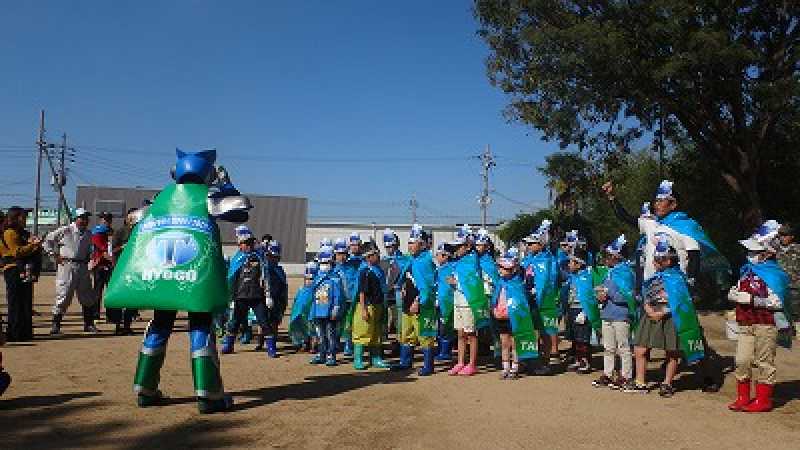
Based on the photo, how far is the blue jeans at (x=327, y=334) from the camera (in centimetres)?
935

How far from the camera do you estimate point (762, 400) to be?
681 cm

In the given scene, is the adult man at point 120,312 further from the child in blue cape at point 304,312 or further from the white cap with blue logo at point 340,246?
the white cap with blue logo at point 340,246

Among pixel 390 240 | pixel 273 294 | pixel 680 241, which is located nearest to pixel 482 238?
pixel 390 240

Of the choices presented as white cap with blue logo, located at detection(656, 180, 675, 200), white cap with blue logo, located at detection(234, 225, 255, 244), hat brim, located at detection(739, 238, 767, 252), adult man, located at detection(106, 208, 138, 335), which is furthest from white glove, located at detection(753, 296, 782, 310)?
adult man, located at detection(106, 208, 138, 335)

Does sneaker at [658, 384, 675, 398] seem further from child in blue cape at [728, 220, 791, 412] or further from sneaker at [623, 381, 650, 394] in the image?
child in blue cape at [728, 220, 791, 412]

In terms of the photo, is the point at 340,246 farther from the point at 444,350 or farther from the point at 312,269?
the point at 444,350

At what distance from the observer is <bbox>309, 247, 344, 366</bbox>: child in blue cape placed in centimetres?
922

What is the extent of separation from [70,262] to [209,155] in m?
6.40

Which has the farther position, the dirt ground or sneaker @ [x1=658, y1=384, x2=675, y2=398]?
sneaker @ [x1=658, y1=384, x2=675, y2=398]

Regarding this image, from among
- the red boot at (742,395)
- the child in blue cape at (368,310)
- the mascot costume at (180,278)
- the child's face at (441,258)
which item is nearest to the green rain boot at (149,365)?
the mascot costume at (180,278)

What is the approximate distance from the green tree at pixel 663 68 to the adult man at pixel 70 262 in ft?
38.9

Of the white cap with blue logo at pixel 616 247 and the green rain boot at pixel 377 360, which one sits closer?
the white cap with blue logo at pixel 616 247

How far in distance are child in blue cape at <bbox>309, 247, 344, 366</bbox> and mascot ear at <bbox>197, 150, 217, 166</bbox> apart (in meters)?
3.12

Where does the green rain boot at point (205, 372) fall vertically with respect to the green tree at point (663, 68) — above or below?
below
